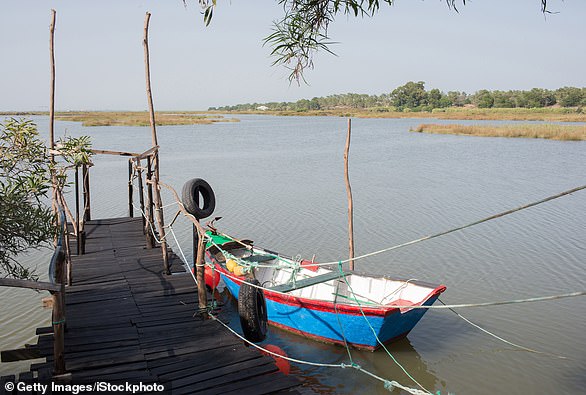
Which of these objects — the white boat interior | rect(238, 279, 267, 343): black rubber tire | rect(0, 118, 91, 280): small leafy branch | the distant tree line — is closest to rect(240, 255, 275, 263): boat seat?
the white boat interior

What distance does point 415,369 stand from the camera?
8.41 meters

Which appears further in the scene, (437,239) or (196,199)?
(437,239)

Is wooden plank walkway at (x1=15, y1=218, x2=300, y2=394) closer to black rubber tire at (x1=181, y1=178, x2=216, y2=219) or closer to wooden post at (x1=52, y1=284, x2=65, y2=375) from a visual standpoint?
wooden post at (x1=52, y1=284, x2=65, y2=375)

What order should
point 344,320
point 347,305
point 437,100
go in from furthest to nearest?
point 437,100
point 344,320
point 347,305

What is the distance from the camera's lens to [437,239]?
579 inches

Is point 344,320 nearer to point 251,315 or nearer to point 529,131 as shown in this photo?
point 251,315

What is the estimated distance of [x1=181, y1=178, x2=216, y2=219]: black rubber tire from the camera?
9.88 m

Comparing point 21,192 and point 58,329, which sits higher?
point 21,192

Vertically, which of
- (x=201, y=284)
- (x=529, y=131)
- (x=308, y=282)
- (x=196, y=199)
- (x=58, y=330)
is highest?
(x=529, y=131)

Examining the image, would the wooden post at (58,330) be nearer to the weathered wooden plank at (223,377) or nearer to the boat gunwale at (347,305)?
the weathered wooden plank at (223,377)

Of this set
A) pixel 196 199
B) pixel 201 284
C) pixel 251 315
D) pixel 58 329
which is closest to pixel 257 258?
pixel 196 199

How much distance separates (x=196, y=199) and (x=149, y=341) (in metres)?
4.17

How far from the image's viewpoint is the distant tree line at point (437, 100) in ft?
299

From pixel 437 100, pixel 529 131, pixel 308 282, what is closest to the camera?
pixel 308 282
